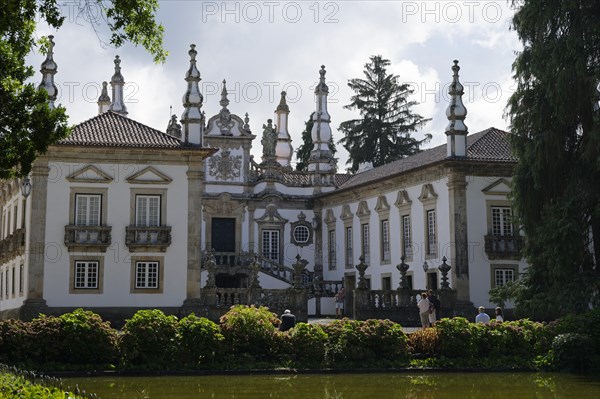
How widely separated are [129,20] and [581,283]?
1494 centimetres

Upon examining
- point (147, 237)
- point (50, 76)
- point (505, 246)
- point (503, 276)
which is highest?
point (50, 76)

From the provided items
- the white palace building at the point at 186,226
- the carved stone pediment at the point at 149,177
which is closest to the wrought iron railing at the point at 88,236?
the white palace building at the point at 186,226

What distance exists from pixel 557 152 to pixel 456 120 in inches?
319

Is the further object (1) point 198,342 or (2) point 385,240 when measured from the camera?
(2) point 385,240

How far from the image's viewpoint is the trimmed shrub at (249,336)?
19.1 metres

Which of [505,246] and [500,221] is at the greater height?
[500,221]

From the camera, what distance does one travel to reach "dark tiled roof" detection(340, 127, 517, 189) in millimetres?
33438

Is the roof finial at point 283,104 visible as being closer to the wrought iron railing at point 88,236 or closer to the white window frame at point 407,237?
the white window frame at point 407,237

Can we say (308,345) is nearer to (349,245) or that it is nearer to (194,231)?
(194,231)

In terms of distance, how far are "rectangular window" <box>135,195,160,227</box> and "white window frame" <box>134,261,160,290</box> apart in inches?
50.6

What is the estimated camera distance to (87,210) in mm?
30828

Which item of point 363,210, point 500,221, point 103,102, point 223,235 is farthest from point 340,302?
point 103,102

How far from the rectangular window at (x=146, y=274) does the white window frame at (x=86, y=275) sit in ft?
4.21

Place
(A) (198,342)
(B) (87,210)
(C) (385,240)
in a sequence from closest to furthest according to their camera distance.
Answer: (A) (198,342)
(B) (87,210)
(C) (385,240)
